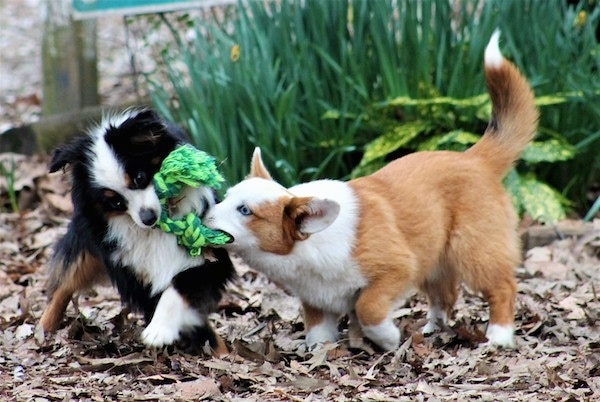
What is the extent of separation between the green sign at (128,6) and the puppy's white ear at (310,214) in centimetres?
332

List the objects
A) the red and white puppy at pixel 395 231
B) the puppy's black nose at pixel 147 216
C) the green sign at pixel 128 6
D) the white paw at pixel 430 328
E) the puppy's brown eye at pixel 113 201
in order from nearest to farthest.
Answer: the puppy's black nose at pixel 147 216, the puppy's brown eye at pixel 113 201, the red and white puppy at pixel 395 231, the white paw at pixel 430 328, the green sign at pixel 128 6

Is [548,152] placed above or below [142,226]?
below

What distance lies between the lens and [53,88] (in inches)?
330

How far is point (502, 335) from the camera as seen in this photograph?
180 inches

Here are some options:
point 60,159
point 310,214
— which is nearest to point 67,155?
point 60,159

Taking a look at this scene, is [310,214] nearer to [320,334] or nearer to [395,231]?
[395,231]

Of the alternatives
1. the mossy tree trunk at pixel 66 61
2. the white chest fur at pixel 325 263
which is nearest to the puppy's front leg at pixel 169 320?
the white chest fur at pixel 325 263

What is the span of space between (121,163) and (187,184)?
0.27 metres

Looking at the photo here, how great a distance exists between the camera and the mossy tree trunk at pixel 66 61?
26.5 feet

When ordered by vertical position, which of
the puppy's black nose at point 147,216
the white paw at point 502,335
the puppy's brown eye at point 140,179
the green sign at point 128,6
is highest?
the green sign at point 128,6

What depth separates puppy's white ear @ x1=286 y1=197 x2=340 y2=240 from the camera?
4.16 metres

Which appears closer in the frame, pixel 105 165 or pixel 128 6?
pixel 105 165

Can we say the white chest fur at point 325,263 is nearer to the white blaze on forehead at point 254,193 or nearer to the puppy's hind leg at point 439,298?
the white blaze on forehead at point 254,193

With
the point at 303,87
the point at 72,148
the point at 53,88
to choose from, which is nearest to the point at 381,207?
the point at 72,148
